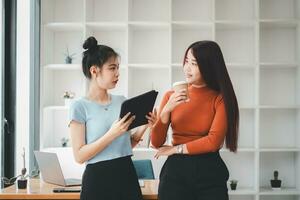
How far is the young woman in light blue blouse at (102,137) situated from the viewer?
1.88 metres

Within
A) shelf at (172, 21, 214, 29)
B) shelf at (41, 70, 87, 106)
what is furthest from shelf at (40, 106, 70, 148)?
shelf at (172, 21, 214, 29)

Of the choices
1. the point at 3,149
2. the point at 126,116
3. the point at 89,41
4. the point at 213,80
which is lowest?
the point at 3,149

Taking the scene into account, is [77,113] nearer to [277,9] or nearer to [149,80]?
[149,80]

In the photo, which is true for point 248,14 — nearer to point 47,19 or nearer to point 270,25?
point 270,25

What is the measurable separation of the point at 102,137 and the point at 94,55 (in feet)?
1.29

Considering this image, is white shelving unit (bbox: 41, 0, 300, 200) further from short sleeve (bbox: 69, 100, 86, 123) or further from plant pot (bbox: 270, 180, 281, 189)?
short sleeve (bbox: 69, 100, 86, 123)

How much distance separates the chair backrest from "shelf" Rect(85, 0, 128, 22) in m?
1.77

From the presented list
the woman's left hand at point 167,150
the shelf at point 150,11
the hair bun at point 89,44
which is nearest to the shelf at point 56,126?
the shelf at point 150,11

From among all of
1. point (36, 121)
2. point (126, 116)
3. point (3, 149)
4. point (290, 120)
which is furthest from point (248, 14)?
point (126, 116)

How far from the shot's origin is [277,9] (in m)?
4.47

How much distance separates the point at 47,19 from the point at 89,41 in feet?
7.83

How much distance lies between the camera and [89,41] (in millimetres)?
2043

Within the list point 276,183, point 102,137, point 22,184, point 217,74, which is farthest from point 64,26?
point 217,74

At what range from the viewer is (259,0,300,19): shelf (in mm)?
4457
